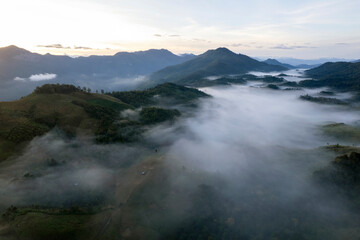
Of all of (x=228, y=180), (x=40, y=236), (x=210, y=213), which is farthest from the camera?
(x=228, y=180)

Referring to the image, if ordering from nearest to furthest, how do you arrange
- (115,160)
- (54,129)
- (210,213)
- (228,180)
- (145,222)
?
(145,222)
(210,213)
(228,180)
(115,160)
(54,129)

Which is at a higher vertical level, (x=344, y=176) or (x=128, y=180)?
(x=344, y=176)

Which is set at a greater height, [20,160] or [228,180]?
[20,160]

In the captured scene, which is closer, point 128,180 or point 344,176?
point 344,176

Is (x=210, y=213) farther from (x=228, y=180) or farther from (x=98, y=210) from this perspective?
(x=98, y=210)

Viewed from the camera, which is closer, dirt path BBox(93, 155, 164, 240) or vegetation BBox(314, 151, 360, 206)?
dirt path BBox(93, 155, 164, 240)

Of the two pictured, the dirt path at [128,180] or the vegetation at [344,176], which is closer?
the dirt path at [128,180]

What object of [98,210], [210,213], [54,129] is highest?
[54,129]

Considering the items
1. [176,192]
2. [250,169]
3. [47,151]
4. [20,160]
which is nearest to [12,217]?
[20,160]

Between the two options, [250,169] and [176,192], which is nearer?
[176,192]

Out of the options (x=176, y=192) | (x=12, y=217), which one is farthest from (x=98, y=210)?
(x=176, y=192)
